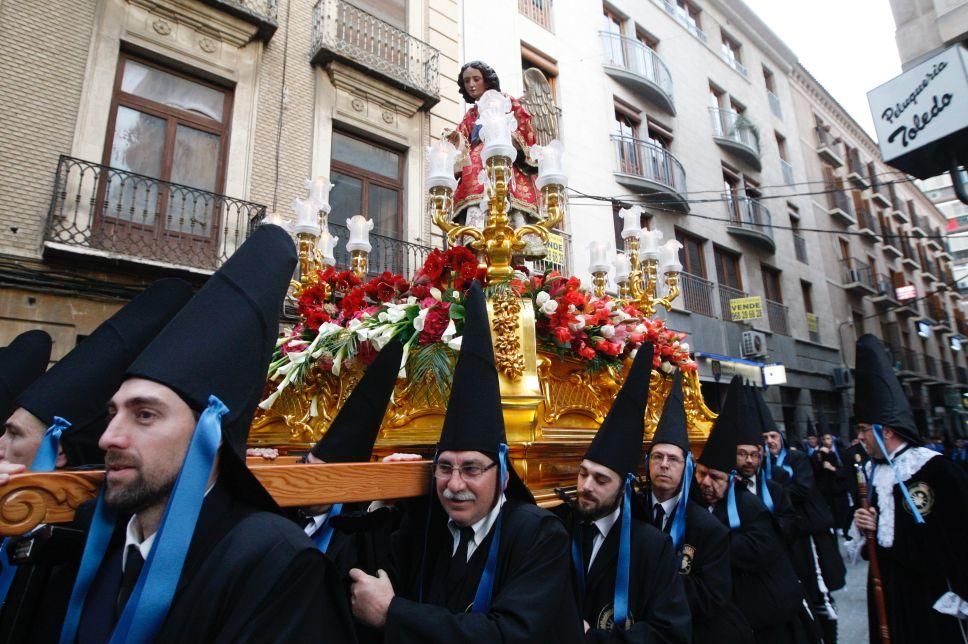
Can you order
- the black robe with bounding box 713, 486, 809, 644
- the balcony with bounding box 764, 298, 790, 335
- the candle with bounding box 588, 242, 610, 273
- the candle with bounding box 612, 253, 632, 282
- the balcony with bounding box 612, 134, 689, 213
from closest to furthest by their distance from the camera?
the black robe with bounding box 713, 486, 809, 644
the candle with bounding box 588, 242, 610, 273
the candle with bounding box 612, 253, 632, 282
the balcony with bounding box 612, 134, 689, 213
the balcony with bounding box 764, 298, 790, 335

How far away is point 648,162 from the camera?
15.1 m

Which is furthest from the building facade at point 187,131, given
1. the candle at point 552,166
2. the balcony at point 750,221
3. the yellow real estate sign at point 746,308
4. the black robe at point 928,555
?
the balcony at point 750,221

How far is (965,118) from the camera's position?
4.94 m

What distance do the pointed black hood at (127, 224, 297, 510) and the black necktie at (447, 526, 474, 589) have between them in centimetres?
81

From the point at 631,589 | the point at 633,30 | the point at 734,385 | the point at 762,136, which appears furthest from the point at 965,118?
the point at 762,136

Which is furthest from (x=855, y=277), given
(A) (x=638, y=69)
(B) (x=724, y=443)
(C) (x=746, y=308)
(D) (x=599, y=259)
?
(B) (x=724, y=443)

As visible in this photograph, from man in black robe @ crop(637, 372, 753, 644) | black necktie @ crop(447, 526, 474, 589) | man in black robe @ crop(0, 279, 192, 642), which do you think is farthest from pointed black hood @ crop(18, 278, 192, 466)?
man in black robe @ crop(637, 372, 753, 644)

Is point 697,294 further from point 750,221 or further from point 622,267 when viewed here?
point 622,267

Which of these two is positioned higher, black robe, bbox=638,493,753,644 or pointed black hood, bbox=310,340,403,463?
pointed black hood, bbox=310,340,403,463

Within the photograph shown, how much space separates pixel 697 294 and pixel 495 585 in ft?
49.2

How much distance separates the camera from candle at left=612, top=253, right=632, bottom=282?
5023 millimetres

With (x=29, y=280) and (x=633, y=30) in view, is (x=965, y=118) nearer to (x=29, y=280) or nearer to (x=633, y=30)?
(x=29, y=280)

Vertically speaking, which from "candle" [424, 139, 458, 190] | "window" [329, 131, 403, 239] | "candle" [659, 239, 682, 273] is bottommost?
"candle" [659, 239, 682, 273]

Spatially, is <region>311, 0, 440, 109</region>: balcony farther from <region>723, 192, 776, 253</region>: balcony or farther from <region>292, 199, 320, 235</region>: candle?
<region>723, 192, 776, 253</region>: balcony
